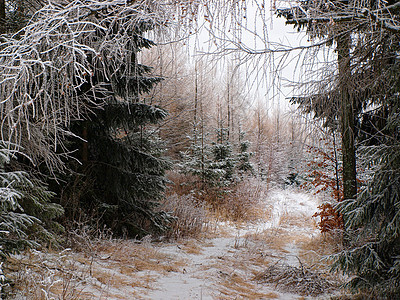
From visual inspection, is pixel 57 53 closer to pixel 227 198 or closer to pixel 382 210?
pixel 382 210

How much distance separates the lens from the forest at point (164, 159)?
1.92 metres

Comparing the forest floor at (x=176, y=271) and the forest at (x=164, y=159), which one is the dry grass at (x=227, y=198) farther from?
the forest floor at (x=176, y=271)

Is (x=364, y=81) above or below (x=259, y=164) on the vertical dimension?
above

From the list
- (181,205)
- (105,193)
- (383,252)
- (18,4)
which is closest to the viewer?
(383,252)

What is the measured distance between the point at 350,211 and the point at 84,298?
3.06 m

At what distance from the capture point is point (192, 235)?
280 inches

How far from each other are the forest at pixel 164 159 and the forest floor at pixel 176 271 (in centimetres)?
3

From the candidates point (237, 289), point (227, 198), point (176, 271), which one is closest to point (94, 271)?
point (176, 271)

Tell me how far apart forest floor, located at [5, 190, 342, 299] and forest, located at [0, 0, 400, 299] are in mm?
31

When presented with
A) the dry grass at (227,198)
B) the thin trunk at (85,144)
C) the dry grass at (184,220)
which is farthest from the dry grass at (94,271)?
the dry grass at (227,198)

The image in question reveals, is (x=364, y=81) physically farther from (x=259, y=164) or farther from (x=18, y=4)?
(x=259, y=164)

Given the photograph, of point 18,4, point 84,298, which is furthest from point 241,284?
point 18,4

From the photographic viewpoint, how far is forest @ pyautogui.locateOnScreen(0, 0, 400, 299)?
75.5 inches

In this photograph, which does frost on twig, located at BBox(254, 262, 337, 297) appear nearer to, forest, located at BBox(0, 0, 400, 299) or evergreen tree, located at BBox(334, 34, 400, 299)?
forest, located at BBox(0, 0, 400, 299)
